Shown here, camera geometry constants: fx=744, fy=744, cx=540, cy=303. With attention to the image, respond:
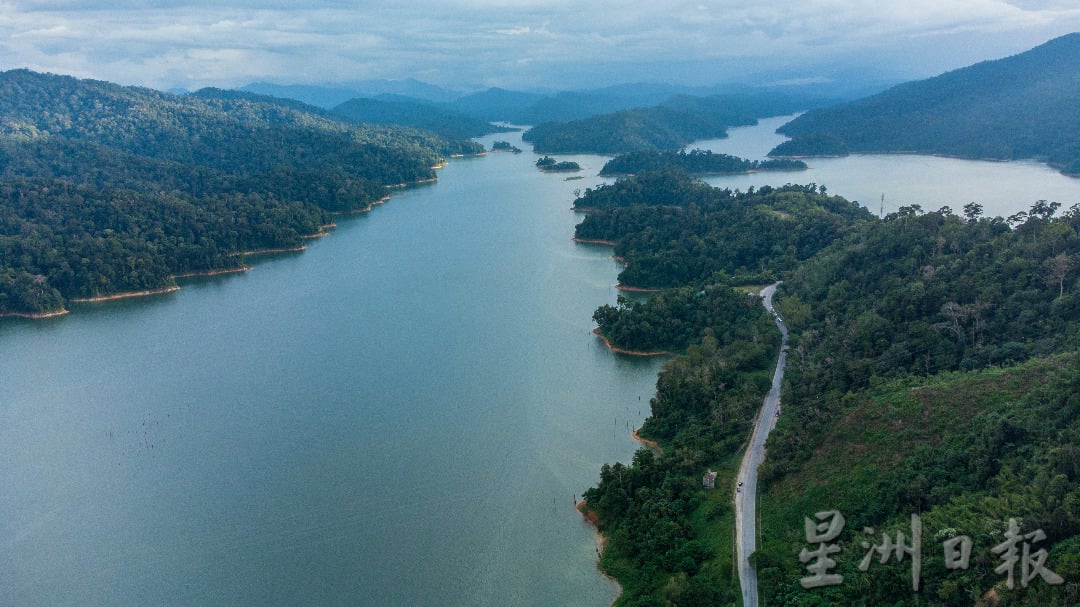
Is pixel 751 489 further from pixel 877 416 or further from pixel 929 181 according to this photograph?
pixel 929 181

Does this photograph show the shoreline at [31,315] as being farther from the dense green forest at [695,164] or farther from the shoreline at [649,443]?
the dense green forest at [695,164]

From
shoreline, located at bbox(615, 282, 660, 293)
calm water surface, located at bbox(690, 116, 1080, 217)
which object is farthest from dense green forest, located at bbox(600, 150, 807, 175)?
shoreline, located at bbox(615, 282, 660, 293)

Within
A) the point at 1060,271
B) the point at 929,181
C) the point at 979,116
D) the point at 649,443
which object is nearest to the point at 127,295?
the point at 649,443

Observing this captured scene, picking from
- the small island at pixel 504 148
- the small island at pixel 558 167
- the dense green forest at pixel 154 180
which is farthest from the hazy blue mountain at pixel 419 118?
the small island at pixel 558 167

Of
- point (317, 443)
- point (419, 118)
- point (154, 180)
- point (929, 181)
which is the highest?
point (419, 118)

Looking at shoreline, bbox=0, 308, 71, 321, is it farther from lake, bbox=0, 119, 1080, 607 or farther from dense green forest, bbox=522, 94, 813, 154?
dense green forest, bbox=522, 94, 813, 154

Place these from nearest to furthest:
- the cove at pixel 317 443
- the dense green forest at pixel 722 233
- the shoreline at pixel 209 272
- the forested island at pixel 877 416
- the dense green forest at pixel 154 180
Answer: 1. the forested island at pixel 877 416
2. the cove at pixel 317 443
3. the dense green forest at pixel 722 233
4. the dense green forest at pixel 154 180
5. the shoreline at pixel 209 272
